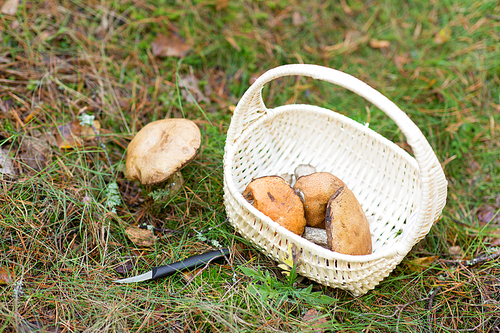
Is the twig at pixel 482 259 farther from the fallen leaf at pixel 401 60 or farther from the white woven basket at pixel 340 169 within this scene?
the fallen leaf at pixel 401 60

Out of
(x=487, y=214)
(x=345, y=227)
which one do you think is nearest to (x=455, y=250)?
(x=487, y=214)

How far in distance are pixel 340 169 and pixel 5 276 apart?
7.57ft

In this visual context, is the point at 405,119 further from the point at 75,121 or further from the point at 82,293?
the point at 75,121

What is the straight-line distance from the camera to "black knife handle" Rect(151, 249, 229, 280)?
6.82 feet

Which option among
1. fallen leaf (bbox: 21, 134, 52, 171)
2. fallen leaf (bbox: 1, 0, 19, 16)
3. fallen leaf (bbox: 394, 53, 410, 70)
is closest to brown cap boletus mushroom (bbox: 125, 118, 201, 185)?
fallen leaf (bbox: 21, 134, 52, 171)

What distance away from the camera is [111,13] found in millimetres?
3340

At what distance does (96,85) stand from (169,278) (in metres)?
1.85

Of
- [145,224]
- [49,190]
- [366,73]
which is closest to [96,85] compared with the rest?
[49,190]

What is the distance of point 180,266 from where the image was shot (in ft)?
6.95

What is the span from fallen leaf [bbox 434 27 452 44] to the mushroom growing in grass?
328 cm

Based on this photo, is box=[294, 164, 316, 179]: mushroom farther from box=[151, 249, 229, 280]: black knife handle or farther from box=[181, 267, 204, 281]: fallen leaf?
box=[181, 267, 204, 281]: fallen leaf

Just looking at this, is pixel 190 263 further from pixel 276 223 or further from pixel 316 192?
pixel 316 192

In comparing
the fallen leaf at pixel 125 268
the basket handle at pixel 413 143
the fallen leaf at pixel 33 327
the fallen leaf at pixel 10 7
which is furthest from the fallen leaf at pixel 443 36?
the fallen leaf at pixel 33 327

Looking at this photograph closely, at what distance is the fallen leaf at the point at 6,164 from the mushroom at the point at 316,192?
1956 mm
